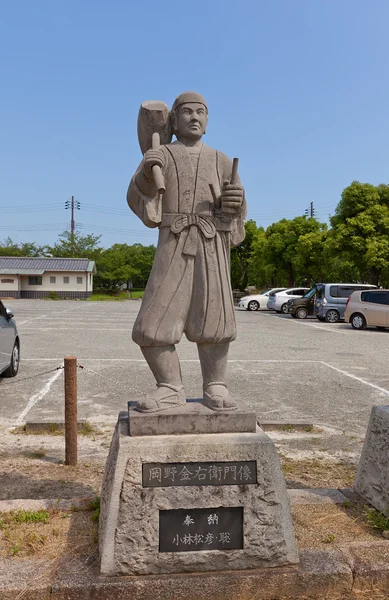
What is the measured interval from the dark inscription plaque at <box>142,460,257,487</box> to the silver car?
5405 millimetres

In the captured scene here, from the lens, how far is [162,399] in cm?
306

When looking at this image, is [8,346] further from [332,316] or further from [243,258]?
[243,258]

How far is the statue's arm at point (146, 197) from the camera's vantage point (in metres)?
3.04

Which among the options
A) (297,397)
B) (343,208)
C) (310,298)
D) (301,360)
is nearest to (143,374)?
(297,397)

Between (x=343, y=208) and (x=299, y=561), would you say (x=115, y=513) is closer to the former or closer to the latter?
(x=299, y=561)

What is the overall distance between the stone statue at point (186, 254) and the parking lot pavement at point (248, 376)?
3.33 metres

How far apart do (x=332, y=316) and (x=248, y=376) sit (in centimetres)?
1225

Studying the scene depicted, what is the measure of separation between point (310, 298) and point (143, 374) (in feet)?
48.0

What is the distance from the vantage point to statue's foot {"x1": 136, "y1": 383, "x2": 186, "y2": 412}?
9.80 ft

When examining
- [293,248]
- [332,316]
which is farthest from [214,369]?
[293,248]

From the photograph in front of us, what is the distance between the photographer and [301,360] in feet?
34.6

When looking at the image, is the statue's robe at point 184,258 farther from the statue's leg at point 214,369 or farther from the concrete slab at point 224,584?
the concrete slab at point 224,584

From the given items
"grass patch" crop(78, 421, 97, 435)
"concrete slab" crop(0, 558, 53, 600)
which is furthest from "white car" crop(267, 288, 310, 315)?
"concrete slab" crop(0, 558, 53, 600)

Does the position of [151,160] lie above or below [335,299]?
above
